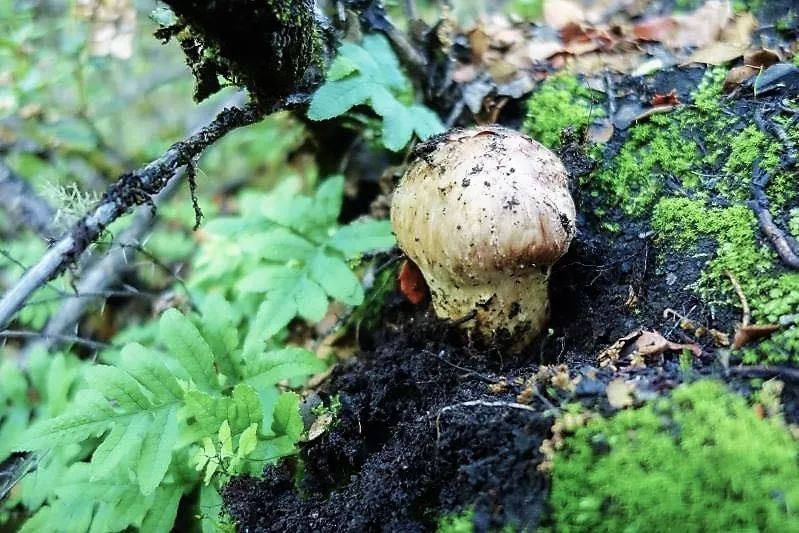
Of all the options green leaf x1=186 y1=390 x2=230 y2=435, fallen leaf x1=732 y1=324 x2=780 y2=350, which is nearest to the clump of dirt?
green leaf x1=186 y1=390 x2=230 y2=435

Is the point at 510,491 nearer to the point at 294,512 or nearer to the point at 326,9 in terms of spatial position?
the point at 294,512

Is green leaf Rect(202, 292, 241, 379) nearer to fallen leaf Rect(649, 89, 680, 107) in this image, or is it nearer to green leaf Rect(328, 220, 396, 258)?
green leaf Rect(328, 220, 396, 258)

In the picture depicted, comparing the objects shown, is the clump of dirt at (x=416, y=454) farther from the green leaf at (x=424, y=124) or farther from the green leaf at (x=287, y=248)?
the green leaf at (x=424, y=124)

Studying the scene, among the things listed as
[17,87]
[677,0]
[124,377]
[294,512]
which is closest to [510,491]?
[294,512]

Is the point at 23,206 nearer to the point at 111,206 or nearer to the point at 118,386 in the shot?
the point at 118,386

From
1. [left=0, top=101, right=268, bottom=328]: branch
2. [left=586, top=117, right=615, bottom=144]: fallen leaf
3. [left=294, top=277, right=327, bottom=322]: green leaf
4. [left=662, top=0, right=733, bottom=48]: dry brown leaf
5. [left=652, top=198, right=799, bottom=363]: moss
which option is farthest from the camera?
[left=662, top=0, right=733, bottom=48]: dry brown leaf
